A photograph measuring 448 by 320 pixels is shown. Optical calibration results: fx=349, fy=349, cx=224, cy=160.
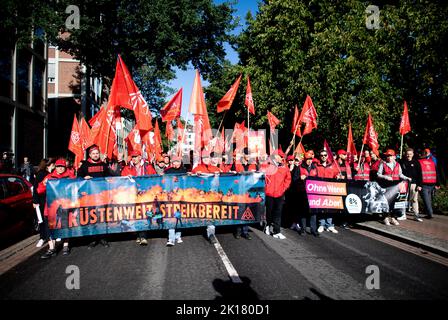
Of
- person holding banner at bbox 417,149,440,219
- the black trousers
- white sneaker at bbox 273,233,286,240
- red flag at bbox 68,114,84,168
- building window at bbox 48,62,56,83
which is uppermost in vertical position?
building window at bbox 48,62,56,83

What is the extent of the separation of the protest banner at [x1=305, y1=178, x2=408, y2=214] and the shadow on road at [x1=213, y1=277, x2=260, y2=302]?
4.02 m

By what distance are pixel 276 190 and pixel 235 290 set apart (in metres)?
3.80

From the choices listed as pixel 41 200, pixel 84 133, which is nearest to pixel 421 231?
pixel 41 200

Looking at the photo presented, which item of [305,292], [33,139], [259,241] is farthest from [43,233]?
[33,139]

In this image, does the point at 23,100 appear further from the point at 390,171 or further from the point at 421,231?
the point at 421,231

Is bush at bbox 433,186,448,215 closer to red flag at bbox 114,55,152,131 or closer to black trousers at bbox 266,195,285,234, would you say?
black trousers at bbox 266,195,285,234

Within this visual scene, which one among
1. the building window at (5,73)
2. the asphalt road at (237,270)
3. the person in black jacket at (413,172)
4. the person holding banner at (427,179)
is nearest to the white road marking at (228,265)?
the asphalt road at (237,270)

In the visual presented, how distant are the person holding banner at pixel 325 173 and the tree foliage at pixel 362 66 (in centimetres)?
845

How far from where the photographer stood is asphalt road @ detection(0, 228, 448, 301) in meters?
4.55

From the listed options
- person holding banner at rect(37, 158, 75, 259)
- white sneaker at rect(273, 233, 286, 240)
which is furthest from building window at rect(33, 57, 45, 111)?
white sneaker at rect(273, 233, 286, 240)

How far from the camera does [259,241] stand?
25.3ft

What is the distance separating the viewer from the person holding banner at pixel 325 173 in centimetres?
877

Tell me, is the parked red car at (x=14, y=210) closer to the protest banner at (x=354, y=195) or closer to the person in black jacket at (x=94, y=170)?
the person in black jacket at (x=94, y=170)

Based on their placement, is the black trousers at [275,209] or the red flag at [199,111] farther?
the red flag at [199,111]
